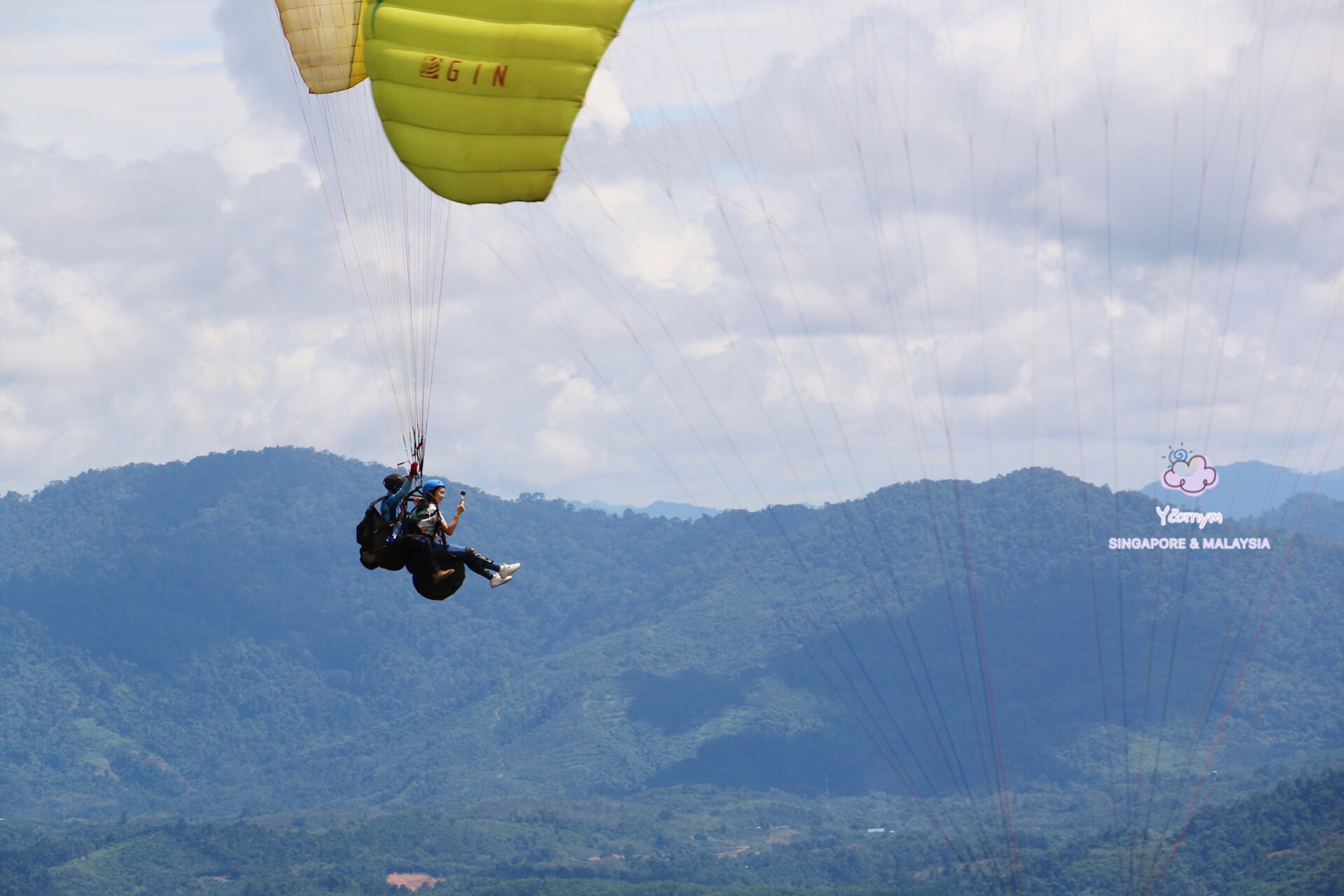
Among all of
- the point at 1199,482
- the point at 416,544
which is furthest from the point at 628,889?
the point at 416,544

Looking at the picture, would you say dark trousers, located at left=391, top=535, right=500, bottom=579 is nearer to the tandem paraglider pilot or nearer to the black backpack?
the tandem paraglider pilot

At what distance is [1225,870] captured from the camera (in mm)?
158250

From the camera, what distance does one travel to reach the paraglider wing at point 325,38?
2781 cm

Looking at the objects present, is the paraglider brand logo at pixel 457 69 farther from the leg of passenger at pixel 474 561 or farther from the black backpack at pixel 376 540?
the leg of passenger at pixel 474 561

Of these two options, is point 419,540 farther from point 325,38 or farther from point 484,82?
point 325,38

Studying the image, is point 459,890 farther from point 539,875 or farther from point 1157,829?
point 1157,829

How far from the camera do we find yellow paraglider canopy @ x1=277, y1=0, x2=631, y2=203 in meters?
20.8

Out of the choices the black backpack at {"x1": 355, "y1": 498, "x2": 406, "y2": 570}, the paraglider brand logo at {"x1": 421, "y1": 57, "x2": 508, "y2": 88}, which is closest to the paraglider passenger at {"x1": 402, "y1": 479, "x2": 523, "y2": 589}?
the black backpack at {"x1": 355, "y1": 498, "x2": 406, "y2": 570}

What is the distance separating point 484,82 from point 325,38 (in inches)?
318

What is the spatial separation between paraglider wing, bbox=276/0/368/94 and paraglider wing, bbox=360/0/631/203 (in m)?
6.38

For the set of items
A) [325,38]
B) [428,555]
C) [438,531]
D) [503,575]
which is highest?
[325,38]

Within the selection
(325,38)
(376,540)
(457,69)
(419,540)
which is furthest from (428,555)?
(325,38)

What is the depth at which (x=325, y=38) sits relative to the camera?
28.0 metres

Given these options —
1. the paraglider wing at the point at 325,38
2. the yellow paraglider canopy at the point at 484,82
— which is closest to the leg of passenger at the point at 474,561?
the yellow paraglider canopy at the point at 484,82
